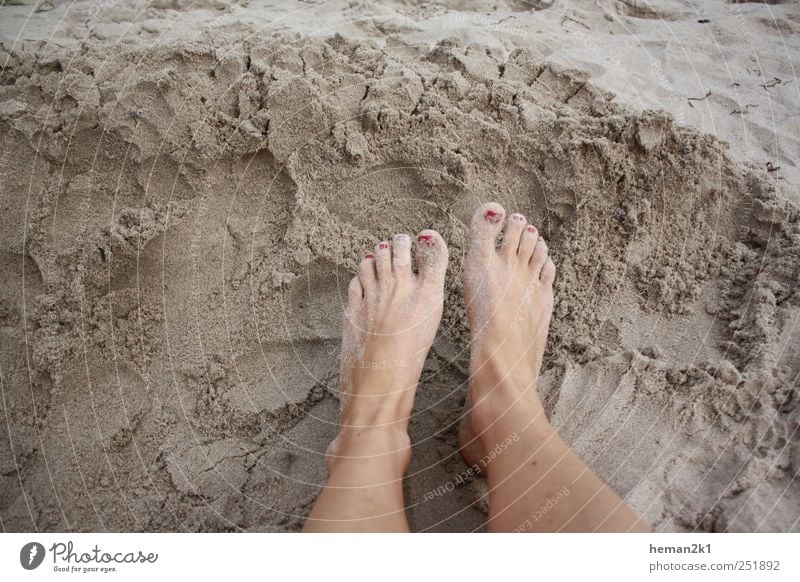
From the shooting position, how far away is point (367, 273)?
170 cm

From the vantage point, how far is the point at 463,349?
1686 millimetres

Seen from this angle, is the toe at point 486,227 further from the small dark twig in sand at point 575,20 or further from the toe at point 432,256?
the small dark twig in sand at point 575,20

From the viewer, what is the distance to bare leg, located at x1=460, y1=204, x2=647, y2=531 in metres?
1.26

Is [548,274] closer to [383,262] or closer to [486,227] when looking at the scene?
[486,227]

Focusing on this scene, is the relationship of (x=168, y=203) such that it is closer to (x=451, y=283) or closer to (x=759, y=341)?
(x=451, y=283)

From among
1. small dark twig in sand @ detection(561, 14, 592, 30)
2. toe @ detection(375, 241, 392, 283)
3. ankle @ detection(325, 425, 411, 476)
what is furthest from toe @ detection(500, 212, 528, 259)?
small dark twig in sand @ detection(561, 14, 592, 30)

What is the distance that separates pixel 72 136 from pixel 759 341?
1.92 metres

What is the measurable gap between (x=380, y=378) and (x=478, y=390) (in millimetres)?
261

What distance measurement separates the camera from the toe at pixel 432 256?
1672mm

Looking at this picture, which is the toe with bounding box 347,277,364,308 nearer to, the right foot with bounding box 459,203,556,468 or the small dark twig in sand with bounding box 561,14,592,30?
the right foot with bounding box 459,203,556,468
